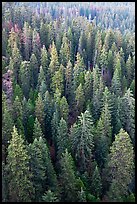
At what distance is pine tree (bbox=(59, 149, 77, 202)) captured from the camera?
39656mm

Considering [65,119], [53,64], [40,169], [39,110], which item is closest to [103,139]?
[65,119]

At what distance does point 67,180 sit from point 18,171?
6298mm

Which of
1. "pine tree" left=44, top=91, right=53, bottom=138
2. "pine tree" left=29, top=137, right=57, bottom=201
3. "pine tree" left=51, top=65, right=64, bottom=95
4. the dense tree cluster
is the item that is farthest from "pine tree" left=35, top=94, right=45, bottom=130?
"pine tree" left=29, top=137, right=57, bottom=201

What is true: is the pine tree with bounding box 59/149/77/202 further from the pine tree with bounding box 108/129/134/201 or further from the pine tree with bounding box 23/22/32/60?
the pine tree with bounding box 23/22/32/60

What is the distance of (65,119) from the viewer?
54625 millimetres

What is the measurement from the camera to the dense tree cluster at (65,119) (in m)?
39.3

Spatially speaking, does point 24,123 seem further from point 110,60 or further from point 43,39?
point 43,39

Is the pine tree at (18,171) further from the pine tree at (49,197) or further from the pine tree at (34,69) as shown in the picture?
the pine tree at (34,69)

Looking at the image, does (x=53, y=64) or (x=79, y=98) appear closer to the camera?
(x=79, y=98)

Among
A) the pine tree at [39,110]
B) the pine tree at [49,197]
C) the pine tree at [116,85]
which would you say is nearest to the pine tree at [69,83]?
the pine tree at [116,85]

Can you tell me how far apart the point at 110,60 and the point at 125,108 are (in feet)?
73.8

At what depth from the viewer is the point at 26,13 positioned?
93000mm

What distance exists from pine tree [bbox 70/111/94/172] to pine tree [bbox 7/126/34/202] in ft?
32.4

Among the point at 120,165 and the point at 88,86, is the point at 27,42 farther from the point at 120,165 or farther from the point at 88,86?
the point at 120,165
